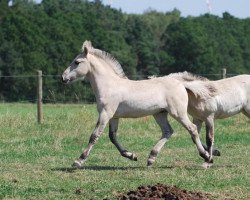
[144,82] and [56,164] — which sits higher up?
[144,82]

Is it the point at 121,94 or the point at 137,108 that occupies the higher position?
the point at 121,94

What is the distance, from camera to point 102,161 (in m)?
12.4

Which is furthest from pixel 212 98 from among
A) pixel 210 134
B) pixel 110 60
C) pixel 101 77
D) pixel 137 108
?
pixel 101 77

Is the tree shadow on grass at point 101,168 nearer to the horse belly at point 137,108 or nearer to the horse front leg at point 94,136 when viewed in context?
the horse front leg at point 94,136

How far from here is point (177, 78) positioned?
11992 millimetres

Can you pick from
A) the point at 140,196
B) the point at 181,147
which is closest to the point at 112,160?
the point at 181,147

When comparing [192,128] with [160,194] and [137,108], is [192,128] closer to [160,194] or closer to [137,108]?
[137,108]

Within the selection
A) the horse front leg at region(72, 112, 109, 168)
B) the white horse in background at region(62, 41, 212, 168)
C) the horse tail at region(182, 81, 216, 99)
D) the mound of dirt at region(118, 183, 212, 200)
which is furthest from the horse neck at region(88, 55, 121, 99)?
the mound of dirt at region(118, 183, 212, 200)

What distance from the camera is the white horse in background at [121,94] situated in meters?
11.1

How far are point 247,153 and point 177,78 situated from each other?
2662 millimetres

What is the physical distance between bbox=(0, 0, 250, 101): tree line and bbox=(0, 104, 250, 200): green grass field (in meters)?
26.8

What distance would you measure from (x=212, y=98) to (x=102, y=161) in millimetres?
2259

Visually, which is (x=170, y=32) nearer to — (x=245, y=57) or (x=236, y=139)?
(x=245, y=57)

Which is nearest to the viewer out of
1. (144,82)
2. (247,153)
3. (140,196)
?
(140,196)
